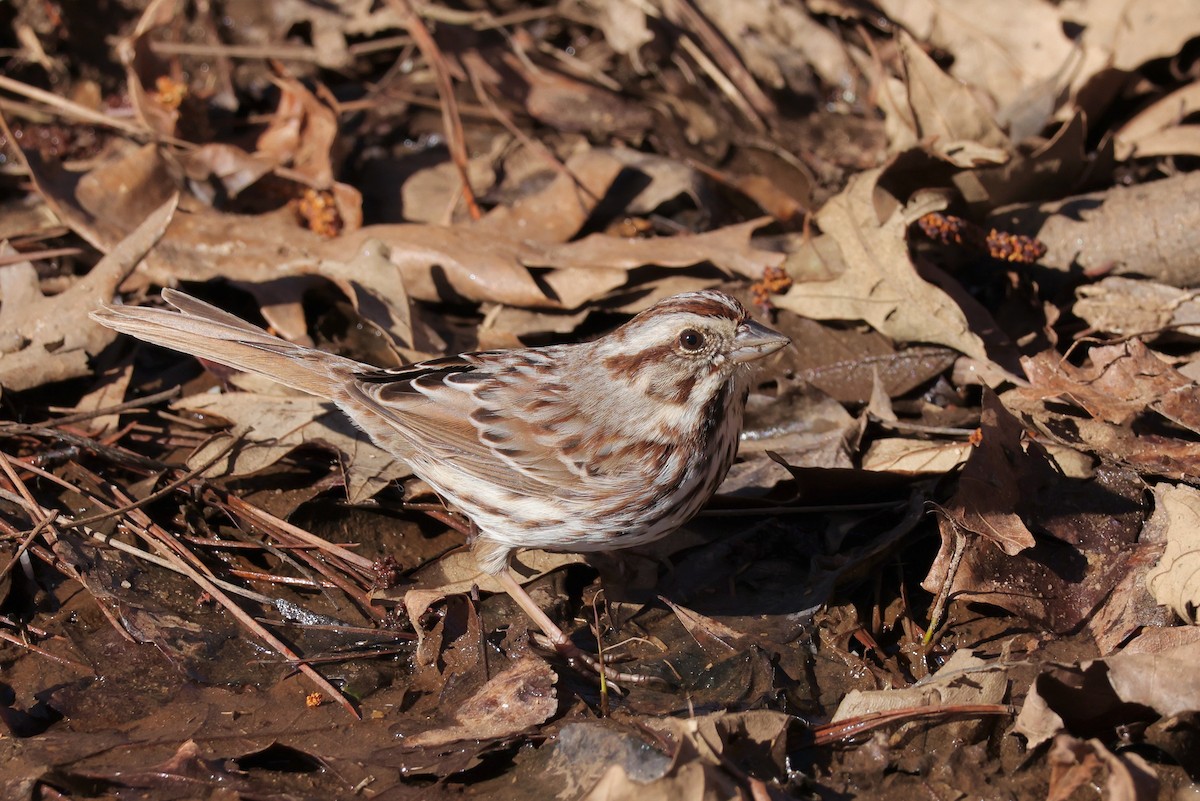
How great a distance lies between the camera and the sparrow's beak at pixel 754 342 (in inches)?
176

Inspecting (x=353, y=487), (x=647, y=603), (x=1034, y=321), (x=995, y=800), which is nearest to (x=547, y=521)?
(x=647, y=603)

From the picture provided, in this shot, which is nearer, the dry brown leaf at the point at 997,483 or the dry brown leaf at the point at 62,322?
the dry brown leaf at the point at 997,483

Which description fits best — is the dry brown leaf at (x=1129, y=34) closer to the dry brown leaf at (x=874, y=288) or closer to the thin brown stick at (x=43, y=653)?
the dry brown leaf at (x=874, y=288)

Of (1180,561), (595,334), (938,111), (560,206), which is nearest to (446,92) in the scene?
(560,206)

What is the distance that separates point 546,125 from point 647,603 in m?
3.52

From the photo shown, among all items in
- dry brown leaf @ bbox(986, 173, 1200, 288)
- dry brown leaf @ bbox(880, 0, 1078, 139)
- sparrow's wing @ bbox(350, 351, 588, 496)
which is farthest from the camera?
dry brown leaf @ bbox(880, 0, 1078, 139)

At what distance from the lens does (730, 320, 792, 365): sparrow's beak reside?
14.6ft

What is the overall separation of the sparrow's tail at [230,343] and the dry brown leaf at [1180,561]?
324cm

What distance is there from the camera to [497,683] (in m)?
4.38

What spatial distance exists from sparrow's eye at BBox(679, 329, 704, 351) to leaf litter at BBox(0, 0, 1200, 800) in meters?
0.66

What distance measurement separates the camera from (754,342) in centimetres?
450

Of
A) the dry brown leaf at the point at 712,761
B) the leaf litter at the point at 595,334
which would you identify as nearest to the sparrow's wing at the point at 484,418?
the leaf litter at the point at 595,334

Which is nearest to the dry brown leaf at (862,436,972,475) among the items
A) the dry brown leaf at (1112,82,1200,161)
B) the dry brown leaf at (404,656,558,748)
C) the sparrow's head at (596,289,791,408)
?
the sparrow's head at (596,289,791,408)

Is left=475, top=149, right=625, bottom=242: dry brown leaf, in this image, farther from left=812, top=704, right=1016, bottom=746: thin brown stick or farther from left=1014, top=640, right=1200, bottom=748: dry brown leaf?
left=1014, top=640, right=1200, bottom=748: dry brown leaf
